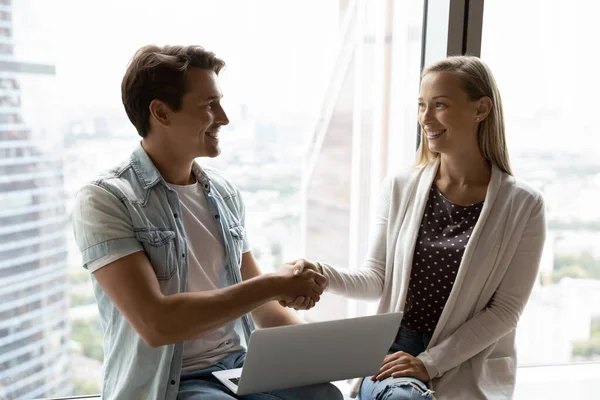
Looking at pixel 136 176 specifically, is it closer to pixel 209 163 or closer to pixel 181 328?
pixel 181 328

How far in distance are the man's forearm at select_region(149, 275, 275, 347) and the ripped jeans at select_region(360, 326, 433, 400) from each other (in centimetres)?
39

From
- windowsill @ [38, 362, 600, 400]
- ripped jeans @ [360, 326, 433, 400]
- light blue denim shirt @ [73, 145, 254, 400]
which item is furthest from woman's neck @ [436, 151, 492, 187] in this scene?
windowsill @ [38, 362, 600, 400]

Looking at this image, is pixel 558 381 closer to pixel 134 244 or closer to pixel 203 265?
pixel 203 265

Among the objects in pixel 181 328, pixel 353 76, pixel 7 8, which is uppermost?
pixel 7 8

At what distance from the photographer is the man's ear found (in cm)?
163

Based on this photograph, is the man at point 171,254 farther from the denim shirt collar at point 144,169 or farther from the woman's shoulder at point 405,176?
the woman's shoulder at point 405,176

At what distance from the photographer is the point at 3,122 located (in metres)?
1.89

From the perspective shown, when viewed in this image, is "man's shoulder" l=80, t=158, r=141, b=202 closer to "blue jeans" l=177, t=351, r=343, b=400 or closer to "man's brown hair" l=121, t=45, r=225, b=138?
"man's brown hair" l=121, t=45, r=225, b=138

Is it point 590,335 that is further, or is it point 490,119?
point 590,335

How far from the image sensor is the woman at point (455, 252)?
1777 mm

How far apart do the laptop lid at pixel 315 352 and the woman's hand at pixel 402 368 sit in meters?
0.07

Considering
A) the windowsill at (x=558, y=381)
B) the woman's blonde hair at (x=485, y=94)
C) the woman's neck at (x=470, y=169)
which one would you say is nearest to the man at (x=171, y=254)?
the woman's neck at (x=470, y=169)

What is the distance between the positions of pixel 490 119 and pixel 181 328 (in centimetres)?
103

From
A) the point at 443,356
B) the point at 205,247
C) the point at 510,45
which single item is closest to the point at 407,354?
the point at 443,356
